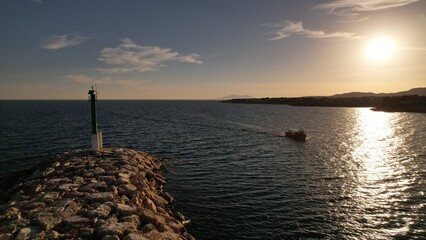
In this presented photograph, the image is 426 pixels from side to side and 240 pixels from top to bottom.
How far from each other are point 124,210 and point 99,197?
2.23 metres

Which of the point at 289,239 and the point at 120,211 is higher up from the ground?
the point at 120,211

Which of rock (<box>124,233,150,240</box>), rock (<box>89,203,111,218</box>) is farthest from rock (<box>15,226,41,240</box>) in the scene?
rock (<box>124,233,150,240</box>)

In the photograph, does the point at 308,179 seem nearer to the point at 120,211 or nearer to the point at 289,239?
the point at 289,239

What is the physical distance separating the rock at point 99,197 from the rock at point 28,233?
11.7 ft

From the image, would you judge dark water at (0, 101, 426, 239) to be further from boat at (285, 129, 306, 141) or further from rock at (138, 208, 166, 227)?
boat at (285, 129, 306, 141)

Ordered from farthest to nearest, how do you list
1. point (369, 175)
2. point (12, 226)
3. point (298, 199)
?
1. point (369, 175)
2. point (298, 199)
3. point (12, 226)

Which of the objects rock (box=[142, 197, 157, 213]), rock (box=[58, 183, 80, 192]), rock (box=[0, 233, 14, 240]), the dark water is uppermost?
rock (box=[58, 183, 80, 192])

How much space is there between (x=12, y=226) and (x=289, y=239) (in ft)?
42.4

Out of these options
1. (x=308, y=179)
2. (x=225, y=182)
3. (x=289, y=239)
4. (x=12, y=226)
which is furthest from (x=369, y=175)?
(x=12, y=226)

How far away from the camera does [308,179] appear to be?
25141 mm

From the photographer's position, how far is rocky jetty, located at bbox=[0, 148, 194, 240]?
40.2ft

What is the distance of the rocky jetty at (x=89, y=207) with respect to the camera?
40.2 ft

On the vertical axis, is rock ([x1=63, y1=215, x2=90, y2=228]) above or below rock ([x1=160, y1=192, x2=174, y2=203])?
above

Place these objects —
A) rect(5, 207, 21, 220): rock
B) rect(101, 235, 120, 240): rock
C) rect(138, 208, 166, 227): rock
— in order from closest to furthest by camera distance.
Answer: rect(101, 235, 120, 240): rock
rect(5, 207, 21, 220): rock
rect(138, 208, 166, 227): rock
